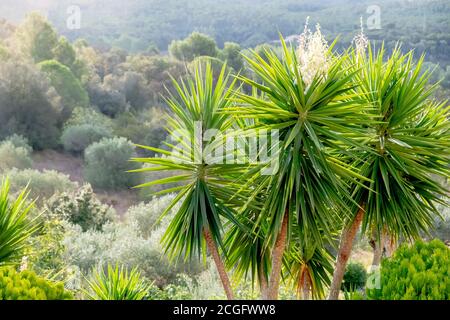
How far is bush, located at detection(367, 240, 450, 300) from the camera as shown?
3.36m

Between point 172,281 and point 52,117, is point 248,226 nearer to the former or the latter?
point 172,281

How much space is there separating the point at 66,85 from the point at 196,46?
1317 cm

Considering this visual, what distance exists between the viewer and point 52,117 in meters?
30.0

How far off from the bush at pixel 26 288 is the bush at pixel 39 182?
15.8m

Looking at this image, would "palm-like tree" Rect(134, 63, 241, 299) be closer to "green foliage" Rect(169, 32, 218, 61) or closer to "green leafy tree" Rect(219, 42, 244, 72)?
"green leafy tree" Rect(219, 42, 244, 72)

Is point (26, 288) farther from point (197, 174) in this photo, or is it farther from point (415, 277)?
point (415, 277)

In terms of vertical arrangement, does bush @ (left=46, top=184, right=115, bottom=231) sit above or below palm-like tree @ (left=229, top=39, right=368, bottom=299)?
below

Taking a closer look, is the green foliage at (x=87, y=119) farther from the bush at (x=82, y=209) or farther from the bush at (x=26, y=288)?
the bush at (x=26, y=288)

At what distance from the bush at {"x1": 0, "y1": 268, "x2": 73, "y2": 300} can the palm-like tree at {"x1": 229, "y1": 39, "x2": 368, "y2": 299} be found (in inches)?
65.7

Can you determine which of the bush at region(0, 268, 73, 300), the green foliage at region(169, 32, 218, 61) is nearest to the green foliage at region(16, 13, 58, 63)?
the green foliage at region(169, 32, 218, 61)

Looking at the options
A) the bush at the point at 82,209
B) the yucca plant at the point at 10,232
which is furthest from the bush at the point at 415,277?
the bush at the point at 82,209
